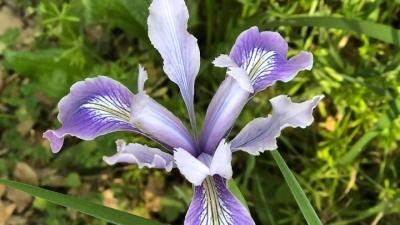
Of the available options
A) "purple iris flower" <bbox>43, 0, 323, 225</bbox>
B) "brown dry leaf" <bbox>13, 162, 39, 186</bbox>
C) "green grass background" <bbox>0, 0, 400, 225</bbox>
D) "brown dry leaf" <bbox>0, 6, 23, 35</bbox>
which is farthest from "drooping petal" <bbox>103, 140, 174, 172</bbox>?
"brown dry leaf" <bbox>0, 6, 23, 35</bbox>

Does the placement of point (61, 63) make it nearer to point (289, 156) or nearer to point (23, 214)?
point (23, 214)

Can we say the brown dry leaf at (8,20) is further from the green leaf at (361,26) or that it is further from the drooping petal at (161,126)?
the drooping petal at (161,126)

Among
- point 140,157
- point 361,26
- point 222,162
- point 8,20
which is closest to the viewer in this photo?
point 222,162

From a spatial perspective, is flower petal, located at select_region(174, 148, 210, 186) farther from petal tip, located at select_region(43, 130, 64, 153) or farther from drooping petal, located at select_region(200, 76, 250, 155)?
petal tip, located at select_region(43, 130, 64, 153)

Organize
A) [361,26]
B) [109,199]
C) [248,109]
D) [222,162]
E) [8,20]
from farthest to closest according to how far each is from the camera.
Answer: [8,20]
[109,199]
[248,109]
[361,26]
[222,162]

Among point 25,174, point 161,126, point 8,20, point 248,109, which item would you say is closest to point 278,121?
point 161,126

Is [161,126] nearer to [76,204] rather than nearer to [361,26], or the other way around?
[76,204]

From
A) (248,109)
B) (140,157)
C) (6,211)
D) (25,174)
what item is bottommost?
(6,211)
